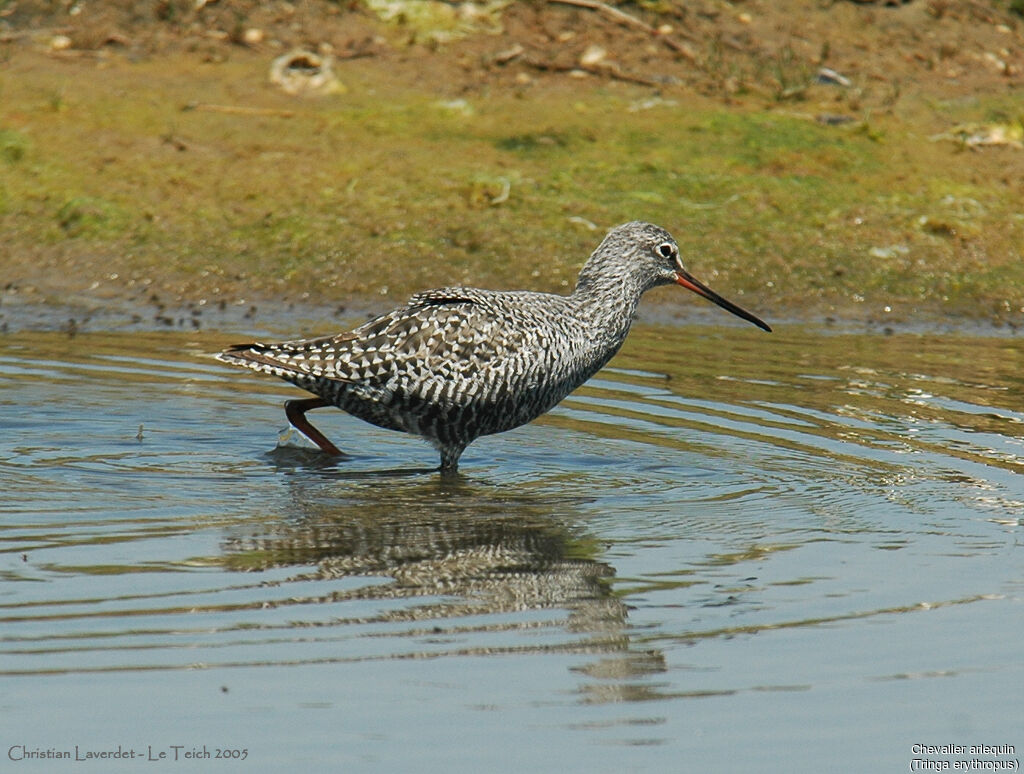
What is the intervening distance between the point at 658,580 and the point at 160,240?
6895 mm

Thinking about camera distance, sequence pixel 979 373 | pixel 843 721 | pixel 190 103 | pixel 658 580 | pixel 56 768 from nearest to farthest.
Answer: pixel 56 768, pixel 843 721, pixel 658 580, pixel 979 373, pixel 190 103

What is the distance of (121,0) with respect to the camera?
14.2 meters

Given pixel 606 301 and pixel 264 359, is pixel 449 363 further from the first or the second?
pixel 606 301

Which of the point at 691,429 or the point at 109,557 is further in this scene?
the point at 691,429

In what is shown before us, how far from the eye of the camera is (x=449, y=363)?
7.94 m

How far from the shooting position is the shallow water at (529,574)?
4.59 metres

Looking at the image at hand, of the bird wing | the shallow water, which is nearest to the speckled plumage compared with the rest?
the bird wing

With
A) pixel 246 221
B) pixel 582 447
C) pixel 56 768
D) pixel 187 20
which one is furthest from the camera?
pixel 187 20

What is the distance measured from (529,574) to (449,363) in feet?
6.44

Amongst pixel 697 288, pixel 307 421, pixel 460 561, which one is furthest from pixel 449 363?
pixel 697 288

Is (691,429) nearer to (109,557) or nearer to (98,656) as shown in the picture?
(109,557)

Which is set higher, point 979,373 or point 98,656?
point 98,656

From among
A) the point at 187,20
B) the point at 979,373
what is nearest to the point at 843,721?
the point at 979,373

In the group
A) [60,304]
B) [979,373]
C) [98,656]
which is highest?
[98,656]
